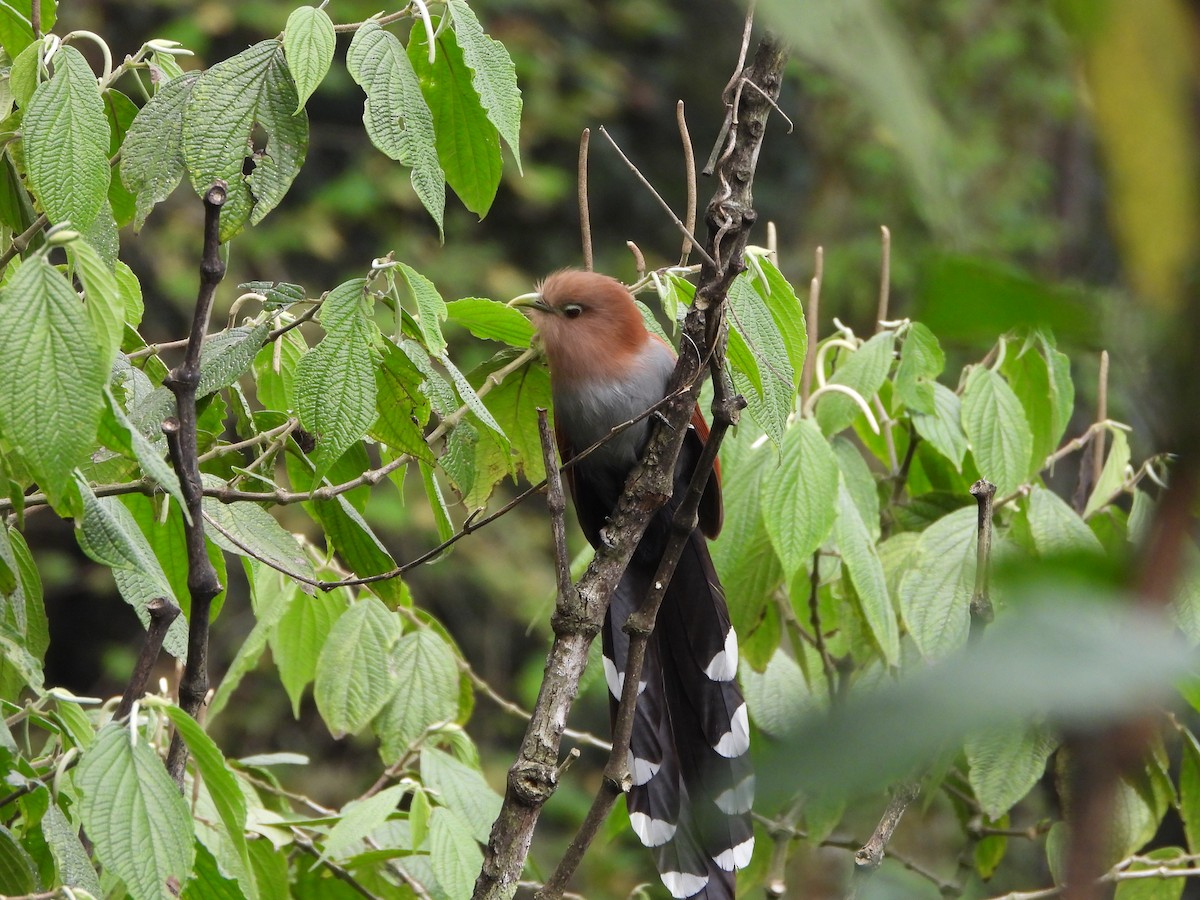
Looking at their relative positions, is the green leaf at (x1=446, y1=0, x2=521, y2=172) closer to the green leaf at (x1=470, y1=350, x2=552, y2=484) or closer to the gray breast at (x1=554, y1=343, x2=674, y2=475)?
the green leaf at (x1=470, y1=350, x2=552, y2=484)

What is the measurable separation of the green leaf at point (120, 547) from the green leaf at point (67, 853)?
21 centimetres

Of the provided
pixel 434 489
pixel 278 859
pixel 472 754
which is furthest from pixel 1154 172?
pixel 472 754

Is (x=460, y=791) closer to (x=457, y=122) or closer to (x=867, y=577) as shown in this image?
(x=867, y=577)

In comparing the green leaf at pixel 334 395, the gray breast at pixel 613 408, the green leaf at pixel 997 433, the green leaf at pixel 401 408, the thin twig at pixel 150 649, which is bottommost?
the gray breast at pixel 613 408

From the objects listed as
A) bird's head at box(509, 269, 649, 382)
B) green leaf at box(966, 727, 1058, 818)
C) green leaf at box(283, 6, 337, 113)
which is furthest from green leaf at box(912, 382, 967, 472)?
green leaf at box(283, 6, 337, 113)

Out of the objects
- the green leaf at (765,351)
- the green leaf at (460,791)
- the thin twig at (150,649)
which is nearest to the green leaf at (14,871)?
the thin twig at (150,649)

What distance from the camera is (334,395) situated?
1360mm

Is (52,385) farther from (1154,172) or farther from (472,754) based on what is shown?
(472,754)

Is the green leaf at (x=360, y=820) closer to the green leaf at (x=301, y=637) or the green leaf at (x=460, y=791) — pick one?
the green leaf at (x=460, y=791)

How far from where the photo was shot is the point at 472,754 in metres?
2.03

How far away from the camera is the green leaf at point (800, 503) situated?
1.82 meters

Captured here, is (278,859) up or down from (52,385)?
down

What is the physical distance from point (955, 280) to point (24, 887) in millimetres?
1337

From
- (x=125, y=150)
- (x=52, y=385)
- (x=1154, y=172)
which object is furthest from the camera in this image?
(x=125, y=150)
